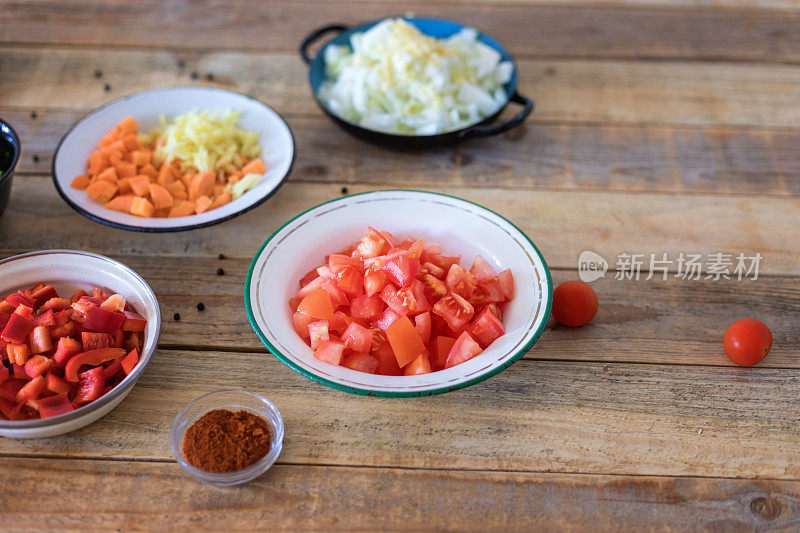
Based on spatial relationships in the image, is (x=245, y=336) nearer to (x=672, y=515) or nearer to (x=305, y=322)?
(x=305, y=322)

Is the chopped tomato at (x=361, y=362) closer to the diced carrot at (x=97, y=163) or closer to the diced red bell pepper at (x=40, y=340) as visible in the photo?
the diced red bell pepper at (x=40, y=340)

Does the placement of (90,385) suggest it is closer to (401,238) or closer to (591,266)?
(401,238)

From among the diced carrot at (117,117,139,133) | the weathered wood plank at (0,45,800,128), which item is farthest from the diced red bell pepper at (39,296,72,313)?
the weathered wood plank at (0,45,800,128)

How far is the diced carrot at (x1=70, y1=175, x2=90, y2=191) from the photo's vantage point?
5.82 ft

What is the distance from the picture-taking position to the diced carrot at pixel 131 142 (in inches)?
75.0

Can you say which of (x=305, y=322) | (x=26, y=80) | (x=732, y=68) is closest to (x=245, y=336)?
(x=305, y=322)

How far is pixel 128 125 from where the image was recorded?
77.0 inches

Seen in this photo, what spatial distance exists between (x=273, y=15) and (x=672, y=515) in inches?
87.5

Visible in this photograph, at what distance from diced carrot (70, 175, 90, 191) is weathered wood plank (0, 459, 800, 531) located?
0.73 meters

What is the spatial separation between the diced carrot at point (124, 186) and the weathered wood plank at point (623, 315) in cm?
18

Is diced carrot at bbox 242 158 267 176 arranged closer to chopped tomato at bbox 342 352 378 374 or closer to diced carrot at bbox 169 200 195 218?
diced carrot at bbox 169 200 195 218

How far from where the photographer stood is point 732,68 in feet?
8.08

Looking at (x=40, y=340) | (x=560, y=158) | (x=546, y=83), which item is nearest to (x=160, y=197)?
(x=40, y=340)

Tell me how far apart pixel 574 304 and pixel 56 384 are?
1.05m
